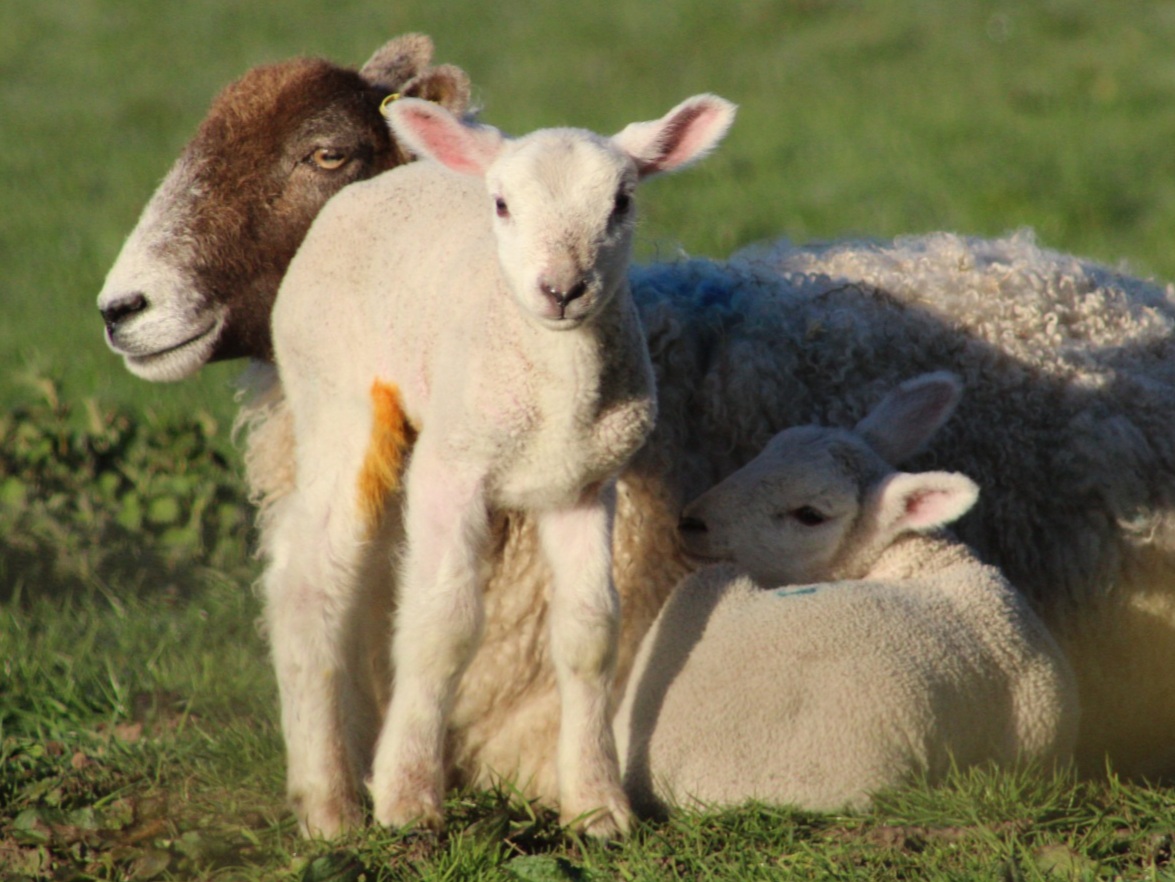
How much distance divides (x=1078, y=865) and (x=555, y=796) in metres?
1.15

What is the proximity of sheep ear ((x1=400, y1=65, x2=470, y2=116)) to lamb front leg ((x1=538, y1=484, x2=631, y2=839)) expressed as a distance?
4.54 feet

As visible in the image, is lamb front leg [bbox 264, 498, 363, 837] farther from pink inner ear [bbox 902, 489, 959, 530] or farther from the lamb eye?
pink inner ear [bbox 902, 489, 959, 530]

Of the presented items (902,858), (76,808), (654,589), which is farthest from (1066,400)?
(76,808)

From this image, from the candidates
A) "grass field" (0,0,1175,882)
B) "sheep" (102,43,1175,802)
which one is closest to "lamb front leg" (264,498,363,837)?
"grass field" (0,0,1175,882)

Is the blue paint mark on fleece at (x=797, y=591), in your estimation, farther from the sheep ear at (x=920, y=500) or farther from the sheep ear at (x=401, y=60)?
the sheep ear at (x=401, y=60)

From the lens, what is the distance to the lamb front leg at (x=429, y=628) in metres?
3.26

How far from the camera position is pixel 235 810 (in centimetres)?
370

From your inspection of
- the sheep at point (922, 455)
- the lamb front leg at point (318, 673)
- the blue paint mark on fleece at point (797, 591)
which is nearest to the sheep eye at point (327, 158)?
the sheep at point (922, 455)

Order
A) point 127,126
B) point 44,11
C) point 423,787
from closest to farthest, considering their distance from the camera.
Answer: point 423,787, point 127,126, point 44,11

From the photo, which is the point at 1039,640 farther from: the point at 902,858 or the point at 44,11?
the point at 44,11

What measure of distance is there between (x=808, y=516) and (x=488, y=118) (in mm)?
7388

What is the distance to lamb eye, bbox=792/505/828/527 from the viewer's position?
3.75 meters

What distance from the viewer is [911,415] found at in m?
3.89

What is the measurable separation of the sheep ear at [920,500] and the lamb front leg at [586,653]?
69cm
